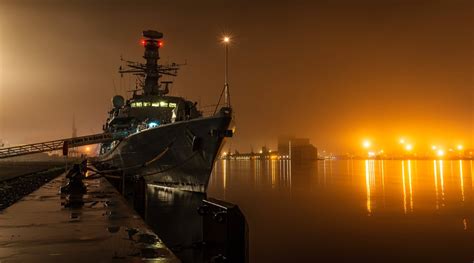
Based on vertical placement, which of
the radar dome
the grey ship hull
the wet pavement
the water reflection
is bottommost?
the water reflection

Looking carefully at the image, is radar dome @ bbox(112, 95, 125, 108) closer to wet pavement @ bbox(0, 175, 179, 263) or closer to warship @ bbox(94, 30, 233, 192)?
warship @ bbox(94, 30, 233, 192)

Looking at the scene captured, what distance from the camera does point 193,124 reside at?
938 inches

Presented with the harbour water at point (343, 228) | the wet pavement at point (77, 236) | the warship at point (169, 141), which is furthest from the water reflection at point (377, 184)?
Answer: the wet pavement at point (77, 236)

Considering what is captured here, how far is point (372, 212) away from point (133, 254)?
22.5m

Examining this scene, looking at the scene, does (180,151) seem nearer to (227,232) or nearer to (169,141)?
(169,141)

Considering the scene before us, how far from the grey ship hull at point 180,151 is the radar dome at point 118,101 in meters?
10.1

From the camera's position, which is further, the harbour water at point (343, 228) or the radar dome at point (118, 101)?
the radar dome at point (118, 101)

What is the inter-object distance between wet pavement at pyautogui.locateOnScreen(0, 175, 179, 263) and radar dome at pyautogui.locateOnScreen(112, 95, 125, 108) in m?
27.8

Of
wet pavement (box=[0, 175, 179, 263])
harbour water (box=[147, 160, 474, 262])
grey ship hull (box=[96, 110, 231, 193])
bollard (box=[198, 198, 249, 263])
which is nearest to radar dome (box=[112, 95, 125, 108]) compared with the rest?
grey ship hull (box=[96, 110, 231, 193])

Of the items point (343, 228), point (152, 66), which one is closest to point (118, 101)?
point (152, 66)

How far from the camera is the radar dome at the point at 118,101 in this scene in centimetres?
4034

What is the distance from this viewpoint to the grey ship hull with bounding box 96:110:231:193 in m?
23.3

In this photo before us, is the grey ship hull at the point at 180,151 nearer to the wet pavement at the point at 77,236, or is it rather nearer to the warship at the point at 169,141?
the warship at the point at 169,141

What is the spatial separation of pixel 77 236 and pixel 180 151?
55.8 ft
